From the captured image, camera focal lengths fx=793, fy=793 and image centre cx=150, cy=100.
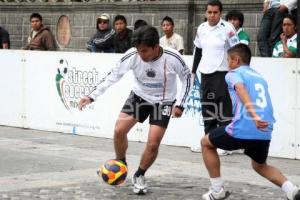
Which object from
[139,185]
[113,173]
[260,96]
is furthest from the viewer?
[139,185]

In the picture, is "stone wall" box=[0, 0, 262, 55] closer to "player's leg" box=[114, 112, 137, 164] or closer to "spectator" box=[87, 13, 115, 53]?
"spectator" box=[87, 13, 115, 53]

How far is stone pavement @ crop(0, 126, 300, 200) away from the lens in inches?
320

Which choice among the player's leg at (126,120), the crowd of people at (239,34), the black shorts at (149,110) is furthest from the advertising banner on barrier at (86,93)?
the player's leg at (126,120)

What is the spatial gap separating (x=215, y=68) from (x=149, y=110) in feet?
6.60

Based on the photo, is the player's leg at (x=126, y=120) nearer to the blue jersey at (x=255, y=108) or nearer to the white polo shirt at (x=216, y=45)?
the blue jersey at (x=255, y=108)

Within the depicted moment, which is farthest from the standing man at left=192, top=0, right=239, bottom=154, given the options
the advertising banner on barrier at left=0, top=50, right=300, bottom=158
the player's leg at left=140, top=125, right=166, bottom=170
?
the player's leg at left=140, top=125, right=166, bottom=170

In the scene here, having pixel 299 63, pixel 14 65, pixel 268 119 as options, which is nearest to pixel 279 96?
pixel 299 63

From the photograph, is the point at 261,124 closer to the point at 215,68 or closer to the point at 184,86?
the point at 184,86

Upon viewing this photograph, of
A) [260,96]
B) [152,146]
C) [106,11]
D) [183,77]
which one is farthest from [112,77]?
[106,11]

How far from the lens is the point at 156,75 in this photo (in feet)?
27.0

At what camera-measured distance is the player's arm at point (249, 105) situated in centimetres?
723

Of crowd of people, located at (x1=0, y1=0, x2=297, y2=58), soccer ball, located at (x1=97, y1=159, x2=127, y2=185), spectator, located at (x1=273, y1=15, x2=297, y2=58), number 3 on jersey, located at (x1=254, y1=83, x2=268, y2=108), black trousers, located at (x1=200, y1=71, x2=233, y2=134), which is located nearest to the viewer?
number 3 on jersey, located at (x1=254, y1=83, x2=268, y2=108)

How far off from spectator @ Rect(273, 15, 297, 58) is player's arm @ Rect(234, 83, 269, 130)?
450 cm

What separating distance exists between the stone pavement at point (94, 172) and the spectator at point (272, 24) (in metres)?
2.58
